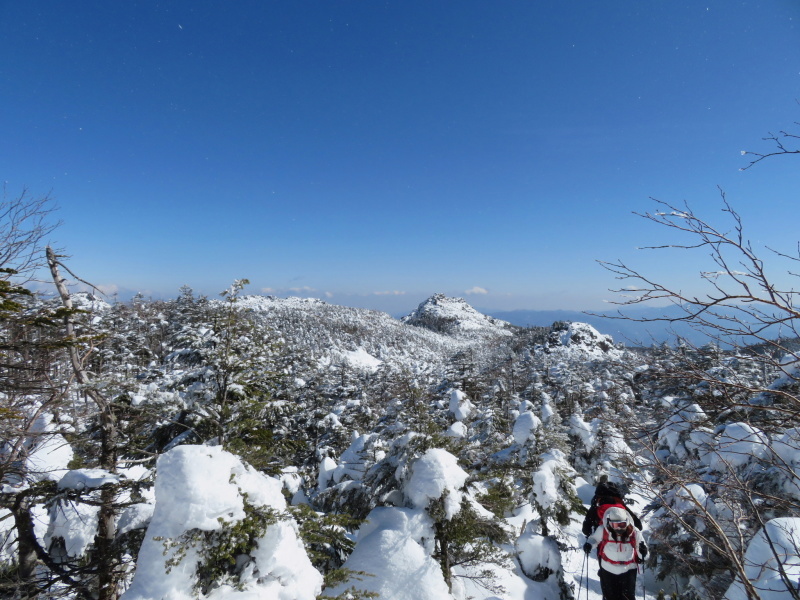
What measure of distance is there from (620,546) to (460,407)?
13.0 metres

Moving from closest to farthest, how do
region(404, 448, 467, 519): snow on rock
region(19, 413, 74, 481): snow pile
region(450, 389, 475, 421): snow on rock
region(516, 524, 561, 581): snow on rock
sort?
region(19, 413, 74, 481): snow pile, region(404, 448, 467, 519): snow on rock, region(516, 524, 561, 581): snow on rock, region(450, 389, 475, 421): snow on rock

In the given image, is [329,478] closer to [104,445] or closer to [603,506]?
[104,445]

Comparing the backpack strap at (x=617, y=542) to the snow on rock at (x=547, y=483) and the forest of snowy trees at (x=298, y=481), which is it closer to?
the forest of snowy trees at (x=298, y=481)

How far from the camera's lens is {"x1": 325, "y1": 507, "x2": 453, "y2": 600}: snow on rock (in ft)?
16.7

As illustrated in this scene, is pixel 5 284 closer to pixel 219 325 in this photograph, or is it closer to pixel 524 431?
pixel 219 325

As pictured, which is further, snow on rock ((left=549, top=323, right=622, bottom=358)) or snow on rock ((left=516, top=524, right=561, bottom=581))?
snow on rock ((left=549, top=323, right=622, bottom=358))

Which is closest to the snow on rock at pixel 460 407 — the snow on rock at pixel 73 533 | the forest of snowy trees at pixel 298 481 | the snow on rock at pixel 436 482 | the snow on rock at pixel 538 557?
the forest of snowy trees at pixel 298 481

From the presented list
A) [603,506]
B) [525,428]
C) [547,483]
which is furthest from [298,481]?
[603,506]

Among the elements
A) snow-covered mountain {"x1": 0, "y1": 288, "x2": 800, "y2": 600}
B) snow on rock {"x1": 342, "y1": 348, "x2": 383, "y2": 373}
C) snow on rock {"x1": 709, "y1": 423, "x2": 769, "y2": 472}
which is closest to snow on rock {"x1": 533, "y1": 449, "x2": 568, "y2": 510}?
snow-covered mountain {"x1": 0, "y1": 288, "x2": 800, "y2": 600}

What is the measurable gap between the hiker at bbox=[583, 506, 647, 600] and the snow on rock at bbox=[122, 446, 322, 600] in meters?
4.47

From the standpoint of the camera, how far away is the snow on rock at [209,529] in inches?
115

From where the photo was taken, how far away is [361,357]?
427 feet

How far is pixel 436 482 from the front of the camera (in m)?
6.21

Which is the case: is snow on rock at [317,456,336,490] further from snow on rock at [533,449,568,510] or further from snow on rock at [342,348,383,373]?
snow on rock at [342,348,383,373]
